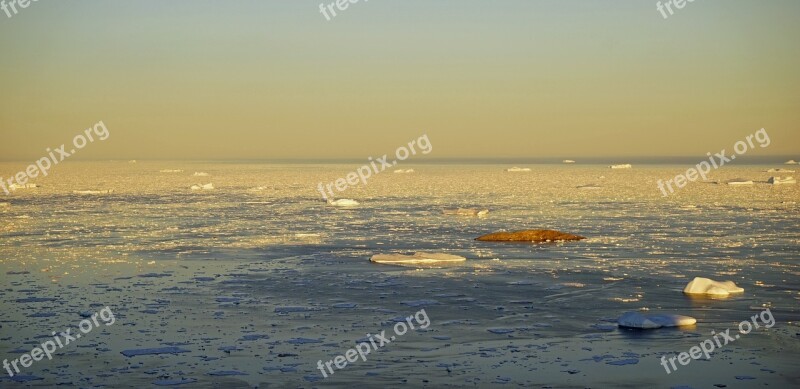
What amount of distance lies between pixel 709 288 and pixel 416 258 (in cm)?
727

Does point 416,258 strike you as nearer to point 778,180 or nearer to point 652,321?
point 652,321

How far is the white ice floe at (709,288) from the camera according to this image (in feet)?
53.0

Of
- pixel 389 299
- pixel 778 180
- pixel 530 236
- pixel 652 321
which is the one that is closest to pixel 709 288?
pixel 652 321

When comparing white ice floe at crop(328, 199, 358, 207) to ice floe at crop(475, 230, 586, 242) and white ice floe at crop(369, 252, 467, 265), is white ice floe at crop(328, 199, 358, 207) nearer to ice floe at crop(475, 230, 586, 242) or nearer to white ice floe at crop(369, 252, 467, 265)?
ice floe at crop(475, 230, 586, 242)

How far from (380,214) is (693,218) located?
1223 centimetres

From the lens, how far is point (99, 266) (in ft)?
66.9

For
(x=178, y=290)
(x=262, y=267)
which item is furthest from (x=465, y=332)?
(x=262, y=267)

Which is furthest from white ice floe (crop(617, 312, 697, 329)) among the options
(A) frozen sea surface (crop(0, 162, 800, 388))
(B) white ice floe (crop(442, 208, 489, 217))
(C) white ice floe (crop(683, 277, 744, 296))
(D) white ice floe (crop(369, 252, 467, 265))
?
(B) white ice floe (crop(442, 208, 489, 217))

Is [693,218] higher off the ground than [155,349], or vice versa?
[693,218]

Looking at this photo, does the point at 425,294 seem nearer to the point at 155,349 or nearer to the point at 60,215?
the point at 155,349

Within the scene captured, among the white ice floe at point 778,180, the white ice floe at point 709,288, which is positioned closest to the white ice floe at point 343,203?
the white ice floe at point 709,288

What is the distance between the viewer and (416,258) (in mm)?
21141

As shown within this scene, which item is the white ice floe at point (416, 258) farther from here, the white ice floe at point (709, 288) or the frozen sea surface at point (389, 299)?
the white ice floe at point (709, 288)

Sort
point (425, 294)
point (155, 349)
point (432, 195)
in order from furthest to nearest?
point (432, 195) → point (425, 294) → point (155, 349)
